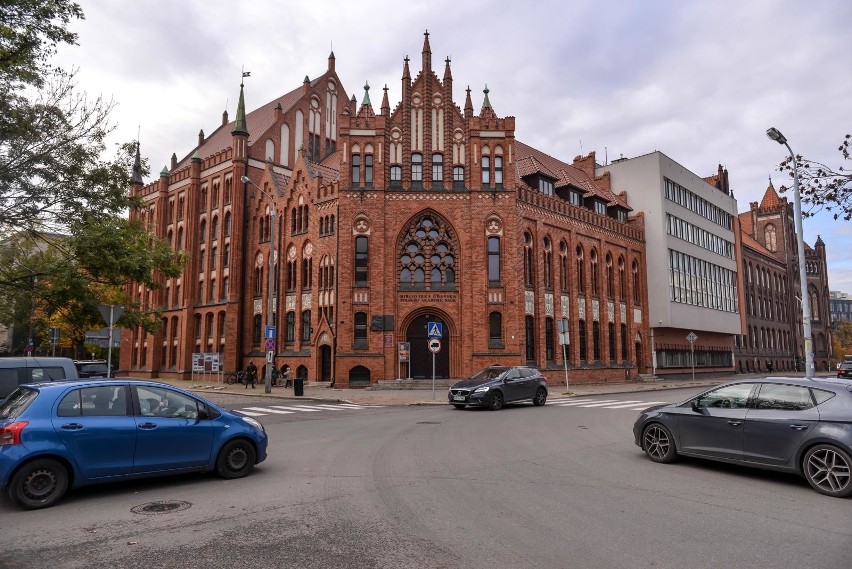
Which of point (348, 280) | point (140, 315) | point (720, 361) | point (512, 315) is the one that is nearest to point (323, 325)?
point (348, 280)

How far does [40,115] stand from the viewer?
1389 cm

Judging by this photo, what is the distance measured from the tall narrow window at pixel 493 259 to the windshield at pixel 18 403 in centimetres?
2692

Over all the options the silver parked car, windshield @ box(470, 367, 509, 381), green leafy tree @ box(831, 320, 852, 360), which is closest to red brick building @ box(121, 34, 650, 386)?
windshield @ box(470, 367, 509, 381)

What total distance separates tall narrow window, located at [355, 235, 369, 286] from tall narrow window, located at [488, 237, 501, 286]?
692 centimetres

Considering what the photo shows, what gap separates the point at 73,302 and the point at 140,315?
499 cm

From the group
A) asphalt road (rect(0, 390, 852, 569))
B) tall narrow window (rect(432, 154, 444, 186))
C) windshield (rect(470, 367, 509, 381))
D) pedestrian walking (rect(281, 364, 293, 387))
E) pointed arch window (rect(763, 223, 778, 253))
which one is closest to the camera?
asphalt road (rect(0, 390, 852, 569))

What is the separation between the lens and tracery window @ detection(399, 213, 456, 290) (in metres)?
32.7

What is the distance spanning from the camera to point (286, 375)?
3462 centimetres

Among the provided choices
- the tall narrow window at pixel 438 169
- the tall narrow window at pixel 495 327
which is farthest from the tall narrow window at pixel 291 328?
the tall narrow window at pixel 495 327

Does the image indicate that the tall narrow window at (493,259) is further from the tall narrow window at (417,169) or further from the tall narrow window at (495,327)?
the tall narrow window at (417,169)

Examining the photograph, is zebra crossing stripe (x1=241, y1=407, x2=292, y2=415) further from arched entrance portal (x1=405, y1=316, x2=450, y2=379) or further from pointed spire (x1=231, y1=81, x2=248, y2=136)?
pointed spire (x1=231, y1=81, x2=248, y2=136)

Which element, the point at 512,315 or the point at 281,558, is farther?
the point at 512,315

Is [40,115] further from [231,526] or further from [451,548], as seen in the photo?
[451,548]

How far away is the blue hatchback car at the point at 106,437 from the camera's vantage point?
6.44 meters
